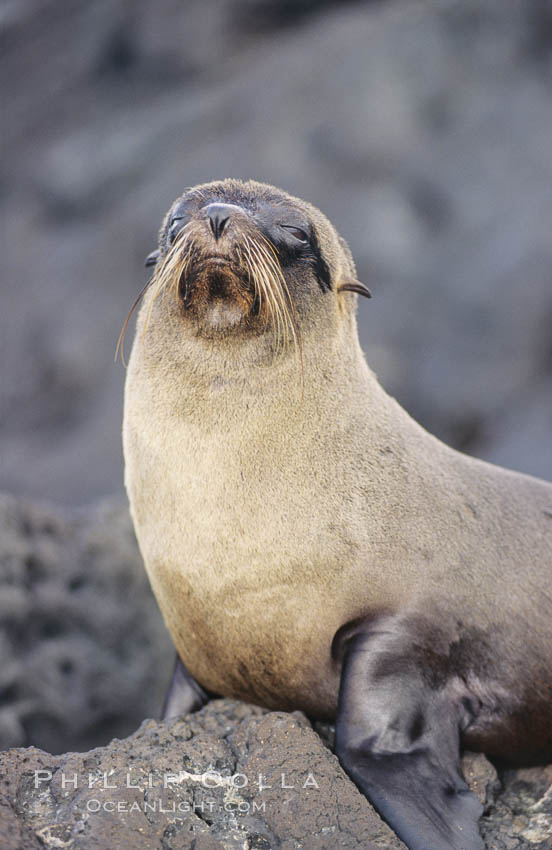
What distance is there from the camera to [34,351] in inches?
482

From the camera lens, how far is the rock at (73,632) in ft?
18.6

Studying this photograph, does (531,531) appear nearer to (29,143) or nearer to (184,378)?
(184,378)

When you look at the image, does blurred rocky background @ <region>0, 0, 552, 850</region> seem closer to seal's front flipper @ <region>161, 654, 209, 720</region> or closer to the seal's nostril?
seal's front flipper @ <region>161, 654, 209, 720</region>

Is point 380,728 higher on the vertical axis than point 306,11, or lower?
lower

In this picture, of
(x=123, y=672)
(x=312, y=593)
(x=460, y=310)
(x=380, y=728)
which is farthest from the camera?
(x=460, y=310)

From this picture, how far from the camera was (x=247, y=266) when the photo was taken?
151 inches

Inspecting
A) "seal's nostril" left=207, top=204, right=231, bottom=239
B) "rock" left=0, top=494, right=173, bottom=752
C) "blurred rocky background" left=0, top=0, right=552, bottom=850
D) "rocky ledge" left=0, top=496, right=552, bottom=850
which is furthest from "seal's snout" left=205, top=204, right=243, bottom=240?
"blurred rocky background" left=0, top=0, right=552, bottom=850

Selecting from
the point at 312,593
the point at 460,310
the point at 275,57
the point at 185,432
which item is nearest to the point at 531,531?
the point at 312,593

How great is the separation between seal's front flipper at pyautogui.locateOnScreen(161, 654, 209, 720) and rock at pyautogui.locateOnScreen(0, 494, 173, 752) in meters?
1.34

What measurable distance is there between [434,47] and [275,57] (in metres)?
1.98

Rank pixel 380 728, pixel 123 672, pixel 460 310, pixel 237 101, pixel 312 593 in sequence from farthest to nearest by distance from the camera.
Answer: pixel 237 101
pixel 460 310
pixel 123 672
pixel 312 593
pixel 380 728

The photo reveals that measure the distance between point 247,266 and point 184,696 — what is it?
6.54 ft

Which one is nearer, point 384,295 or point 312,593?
point 312,593

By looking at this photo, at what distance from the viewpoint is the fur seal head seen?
12.6 ft
